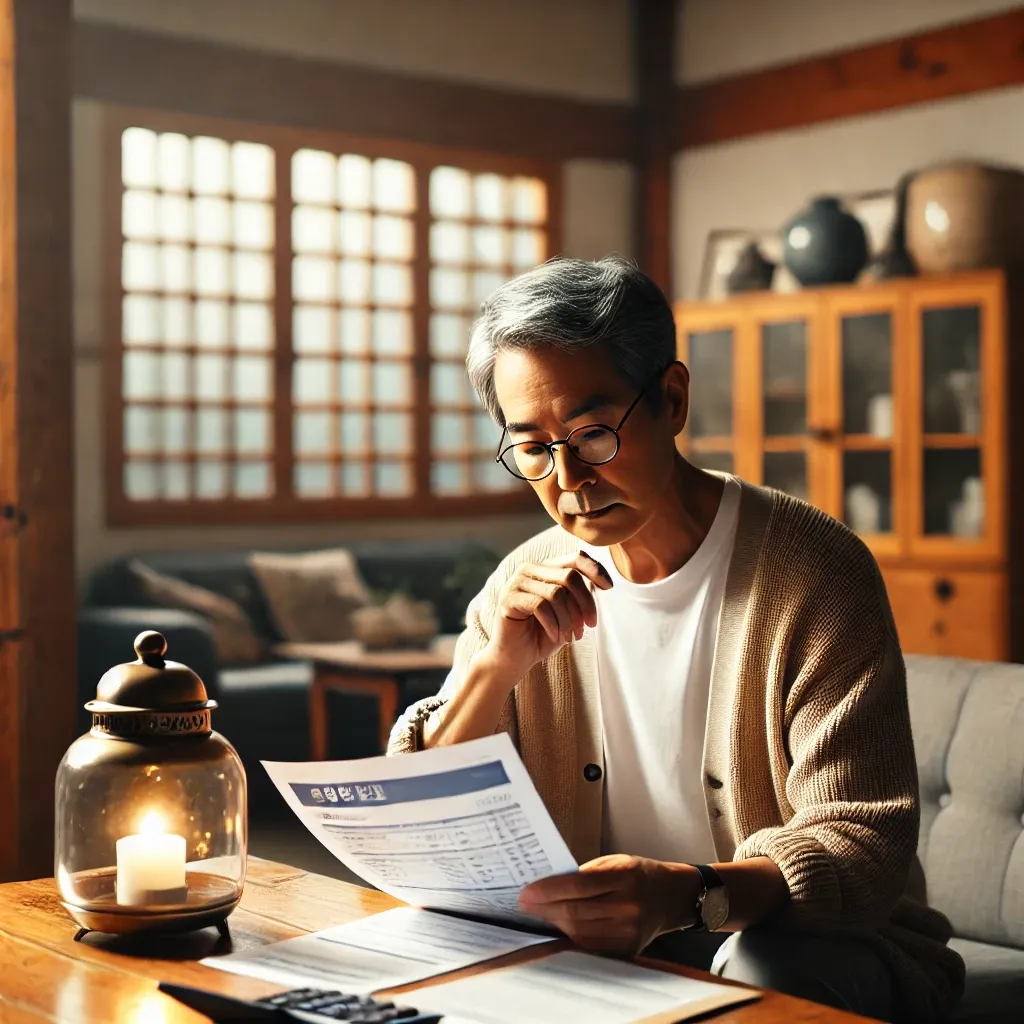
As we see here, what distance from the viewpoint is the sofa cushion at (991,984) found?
175 cm

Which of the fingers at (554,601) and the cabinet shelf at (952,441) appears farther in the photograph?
the cabinet shelf at (952,441)

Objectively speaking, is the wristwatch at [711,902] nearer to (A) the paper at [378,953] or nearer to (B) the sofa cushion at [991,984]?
(A) the paper at [378,953]

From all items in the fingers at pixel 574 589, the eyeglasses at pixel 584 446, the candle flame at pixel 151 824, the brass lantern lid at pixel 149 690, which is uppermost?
the eyeglasses at pixel 584 446

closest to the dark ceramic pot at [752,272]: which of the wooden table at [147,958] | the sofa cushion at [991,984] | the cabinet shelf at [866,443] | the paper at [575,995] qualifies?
the cabinet shelf at [866,443]

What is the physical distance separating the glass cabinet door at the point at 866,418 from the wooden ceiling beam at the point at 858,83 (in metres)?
0.97

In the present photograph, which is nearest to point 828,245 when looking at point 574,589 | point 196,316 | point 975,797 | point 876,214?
point 876,214

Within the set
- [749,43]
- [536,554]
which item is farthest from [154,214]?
[536,554]

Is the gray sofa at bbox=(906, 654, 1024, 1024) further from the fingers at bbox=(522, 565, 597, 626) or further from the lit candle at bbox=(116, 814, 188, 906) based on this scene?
the lit candle at bbox=(116, 814, 188, 906)

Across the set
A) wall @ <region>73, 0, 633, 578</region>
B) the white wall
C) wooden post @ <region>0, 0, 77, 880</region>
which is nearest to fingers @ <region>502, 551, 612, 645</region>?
wooden post @ <region>0, 0, 77, 880</region>

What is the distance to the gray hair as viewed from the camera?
165cm

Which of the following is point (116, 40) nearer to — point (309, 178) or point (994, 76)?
point (309, 178)

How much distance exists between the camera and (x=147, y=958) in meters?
1.37

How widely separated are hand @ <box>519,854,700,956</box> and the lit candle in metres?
0.31

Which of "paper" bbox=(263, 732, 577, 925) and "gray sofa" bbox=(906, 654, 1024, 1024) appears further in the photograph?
"gray sofa" bbox=(906, 654, 1024, 1024)
